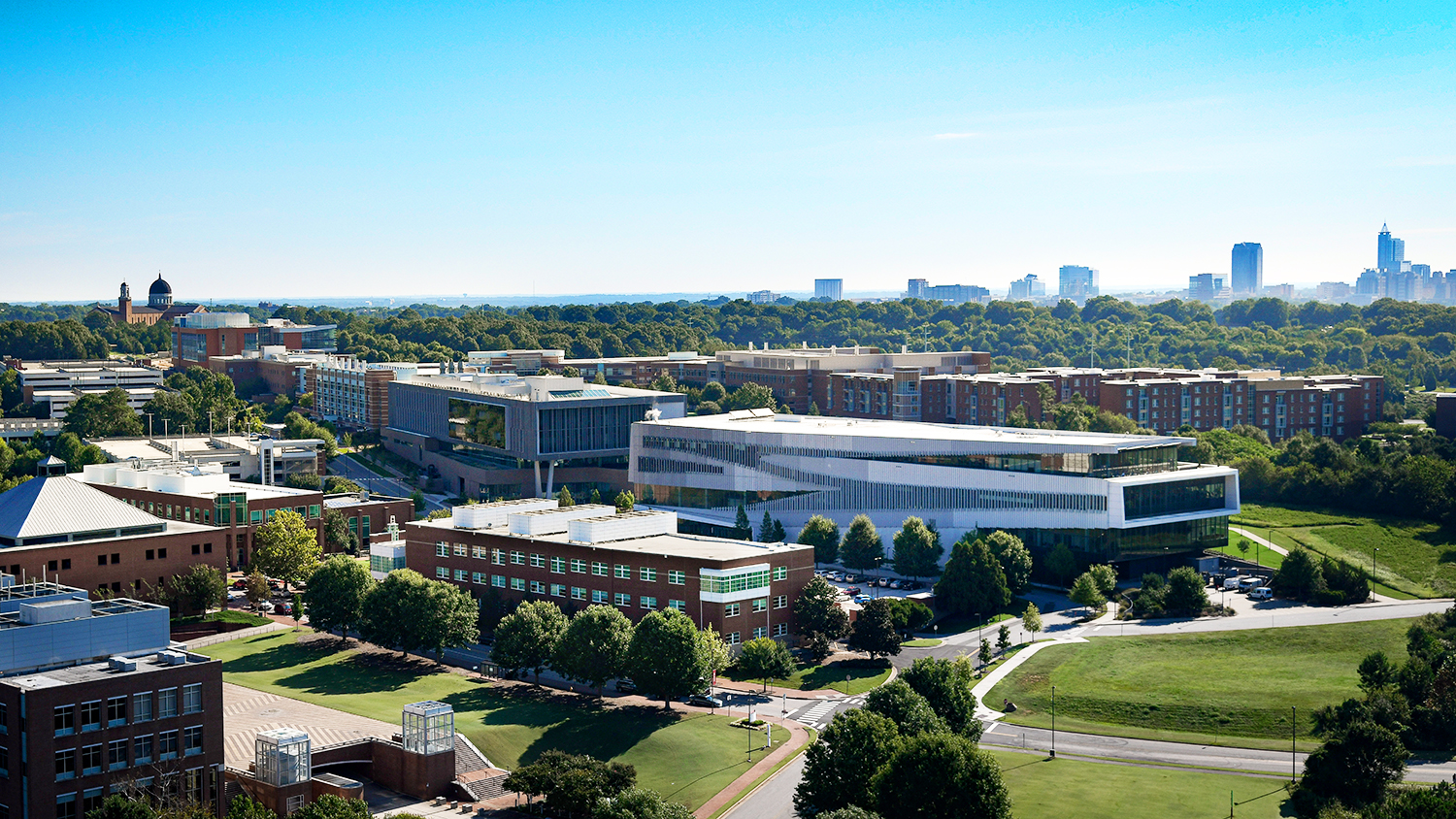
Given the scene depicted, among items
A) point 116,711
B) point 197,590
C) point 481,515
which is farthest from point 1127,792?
point 197,590

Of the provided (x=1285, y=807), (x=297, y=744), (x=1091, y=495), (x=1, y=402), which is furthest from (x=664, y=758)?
(x=1, y=402)

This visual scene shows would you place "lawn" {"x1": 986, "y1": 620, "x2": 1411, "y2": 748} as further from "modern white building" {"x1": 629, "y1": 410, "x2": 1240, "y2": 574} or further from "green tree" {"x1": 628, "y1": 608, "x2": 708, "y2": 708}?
"modern white building" {"x1": 629, "y1": 410, "x2": 1240, "y2": 574}

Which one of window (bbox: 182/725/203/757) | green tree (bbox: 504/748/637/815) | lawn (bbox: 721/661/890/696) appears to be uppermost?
window (bbox: 182/725/203/757)

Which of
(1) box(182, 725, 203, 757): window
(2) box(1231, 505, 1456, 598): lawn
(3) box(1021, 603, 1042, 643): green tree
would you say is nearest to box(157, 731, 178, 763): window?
(1) box(182, 725, 203, 757): window

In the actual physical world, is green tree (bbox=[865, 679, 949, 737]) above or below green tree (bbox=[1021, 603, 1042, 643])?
above

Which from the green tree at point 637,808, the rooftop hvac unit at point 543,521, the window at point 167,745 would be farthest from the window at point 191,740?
the rooftop hvac unit at point 543,521

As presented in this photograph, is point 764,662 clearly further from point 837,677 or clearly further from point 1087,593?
point 1087,593

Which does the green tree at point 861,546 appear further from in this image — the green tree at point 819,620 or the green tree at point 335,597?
the green tree at point 335,597
